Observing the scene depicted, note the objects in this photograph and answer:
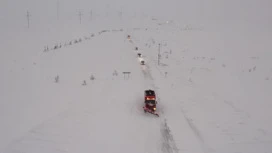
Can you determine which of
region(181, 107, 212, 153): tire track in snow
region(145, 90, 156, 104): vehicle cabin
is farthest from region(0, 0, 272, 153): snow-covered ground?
region(145, 90, 156, 104): vehicle cabin

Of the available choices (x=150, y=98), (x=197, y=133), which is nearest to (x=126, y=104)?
(x=150, y=98)

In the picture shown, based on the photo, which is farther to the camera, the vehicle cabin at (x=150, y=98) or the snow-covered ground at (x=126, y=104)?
the vehicle cabin at (x=150, y=98)

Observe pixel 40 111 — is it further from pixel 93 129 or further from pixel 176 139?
pixel 176 139

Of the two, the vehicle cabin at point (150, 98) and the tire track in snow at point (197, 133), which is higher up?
the vehicle cabin at point (150, 98)

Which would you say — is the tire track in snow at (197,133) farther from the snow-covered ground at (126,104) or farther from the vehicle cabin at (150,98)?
the vehicle cabin at (150,98)

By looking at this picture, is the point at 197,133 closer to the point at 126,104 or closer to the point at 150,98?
the point at 150,98

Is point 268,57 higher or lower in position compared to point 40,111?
higher

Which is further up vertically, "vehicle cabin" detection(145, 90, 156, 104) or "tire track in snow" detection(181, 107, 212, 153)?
"vehicle cabin" detection(145, 90, 156, 104)

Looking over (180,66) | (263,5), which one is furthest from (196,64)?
(263,5)

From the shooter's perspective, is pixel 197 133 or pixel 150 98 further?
pixel 150 98

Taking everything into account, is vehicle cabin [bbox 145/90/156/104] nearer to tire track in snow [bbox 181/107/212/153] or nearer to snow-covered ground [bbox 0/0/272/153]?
snow-covered ground [bbox 0/0/272/153]

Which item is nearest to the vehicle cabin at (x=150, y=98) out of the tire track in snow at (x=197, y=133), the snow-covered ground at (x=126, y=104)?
the snow-covered ground at (x=126, y=104)
